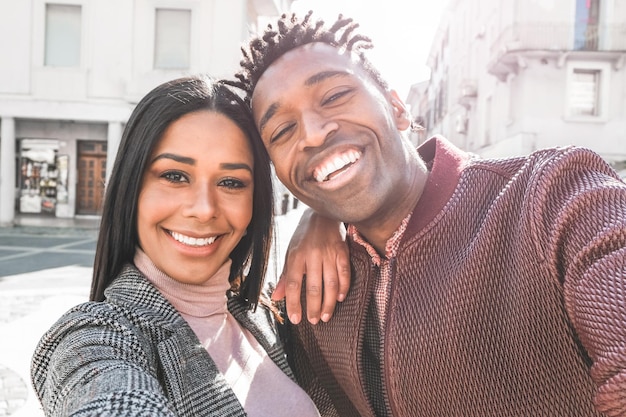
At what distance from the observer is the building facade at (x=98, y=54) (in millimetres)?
15547

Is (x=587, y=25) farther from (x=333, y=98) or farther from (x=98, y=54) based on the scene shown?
(x=333, y=98)

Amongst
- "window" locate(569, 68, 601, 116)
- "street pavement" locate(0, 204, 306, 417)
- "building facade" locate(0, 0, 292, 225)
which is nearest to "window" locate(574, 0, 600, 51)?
"window" locate(569, 68, 601, 116)

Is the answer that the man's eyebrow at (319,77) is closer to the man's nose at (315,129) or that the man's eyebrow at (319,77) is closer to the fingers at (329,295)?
the man's nose at (315,129)

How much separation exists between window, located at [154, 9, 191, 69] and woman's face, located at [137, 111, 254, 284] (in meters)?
14.7

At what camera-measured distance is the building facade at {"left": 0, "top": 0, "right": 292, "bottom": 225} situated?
51.0 feet

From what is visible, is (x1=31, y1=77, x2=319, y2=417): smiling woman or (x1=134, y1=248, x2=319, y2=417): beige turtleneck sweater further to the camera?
(x1=134, y1=248, x2=319, y2=417): beige turtleneck sweater

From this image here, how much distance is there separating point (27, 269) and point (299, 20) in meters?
8.76

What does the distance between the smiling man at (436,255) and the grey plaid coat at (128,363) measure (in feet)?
1.61

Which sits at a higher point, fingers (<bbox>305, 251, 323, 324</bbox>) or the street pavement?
fingers (<bbox>305, 251, 323, 324</bbox>)

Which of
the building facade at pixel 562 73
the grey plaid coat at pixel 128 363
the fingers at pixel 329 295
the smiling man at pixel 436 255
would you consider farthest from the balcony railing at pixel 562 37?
the grey plaid coat at pixel 128 363

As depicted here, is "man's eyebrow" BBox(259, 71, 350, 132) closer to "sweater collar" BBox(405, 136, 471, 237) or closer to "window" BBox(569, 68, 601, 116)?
"sweater collar" BBox(405, 136, 471, 237)

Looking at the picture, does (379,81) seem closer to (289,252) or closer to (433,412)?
(289,252)

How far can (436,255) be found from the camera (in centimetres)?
161

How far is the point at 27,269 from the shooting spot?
9.29 m
